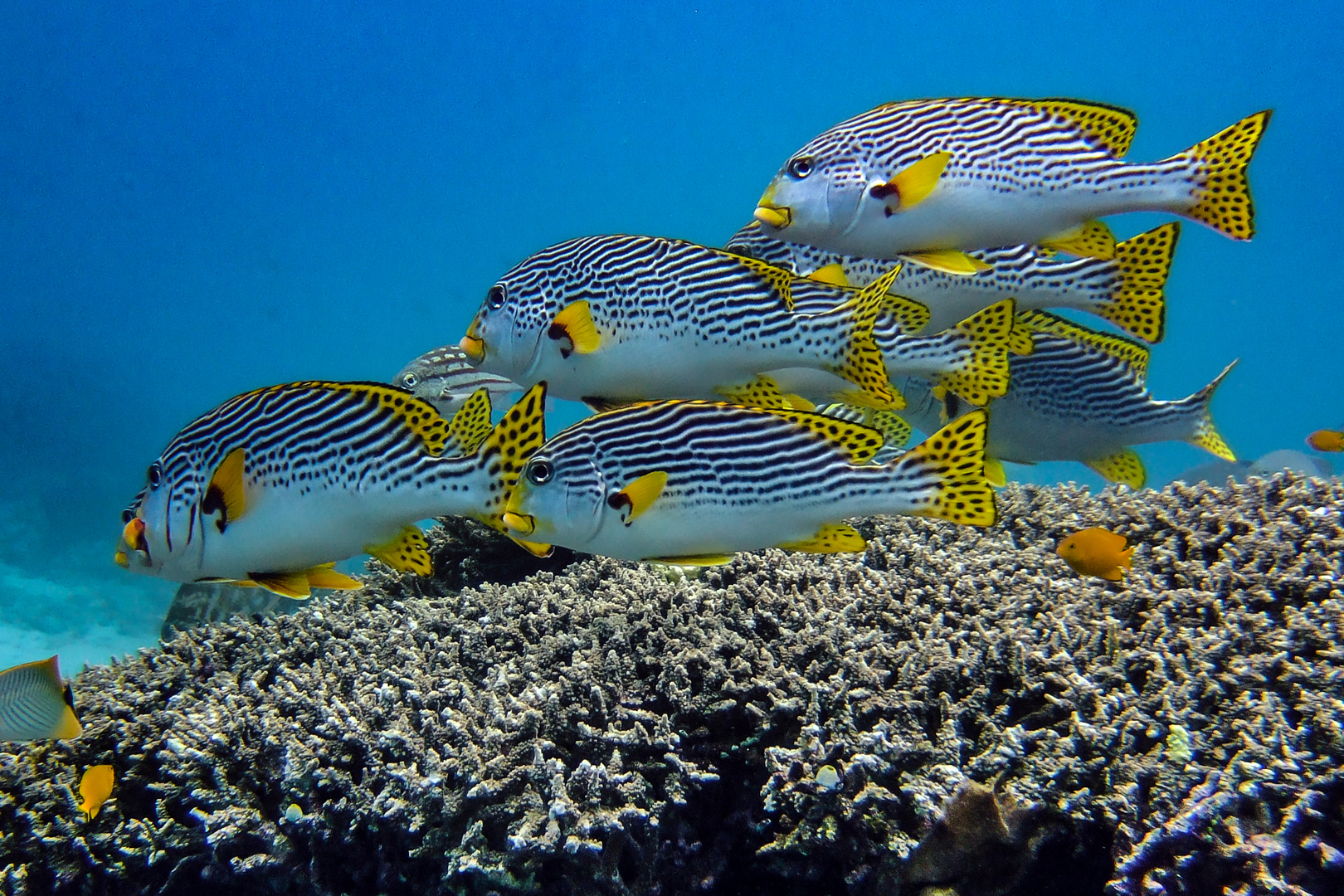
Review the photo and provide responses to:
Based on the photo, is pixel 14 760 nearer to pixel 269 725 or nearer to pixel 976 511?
pixel 269 725

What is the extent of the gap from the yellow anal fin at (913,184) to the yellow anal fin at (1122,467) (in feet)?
8.93

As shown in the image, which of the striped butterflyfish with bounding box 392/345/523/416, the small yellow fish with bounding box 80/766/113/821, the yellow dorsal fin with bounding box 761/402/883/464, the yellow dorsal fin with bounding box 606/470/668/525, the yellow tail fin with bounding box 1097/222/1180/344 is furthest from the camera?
the striped butterflyfish with bounding box 392/345/523/416

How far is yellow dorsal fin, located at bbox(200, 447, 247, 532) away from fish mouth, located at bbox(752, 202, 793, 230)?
2.36 meters

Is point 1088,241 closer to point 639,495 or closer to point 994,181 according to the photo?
point 994,181

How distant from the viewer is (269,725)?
10.9 ft

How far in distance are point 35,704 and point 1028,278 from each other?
220 inches

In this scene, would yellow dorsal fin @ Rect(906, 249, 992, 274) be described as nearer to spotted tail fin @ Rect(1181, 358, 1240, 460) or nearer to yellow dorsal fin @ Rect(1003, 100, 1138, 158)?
yellow dorsal fin @ Rect(1003, 100, 1138, 158)

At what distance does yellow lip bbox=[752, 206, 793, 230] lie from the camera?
3.23m

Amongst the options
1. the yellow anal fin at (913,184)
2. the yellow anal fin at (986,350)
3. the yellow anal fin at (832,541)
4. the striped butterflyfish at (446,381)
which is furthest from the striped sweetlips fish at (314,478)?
the striped butterflyfish at (446,381)

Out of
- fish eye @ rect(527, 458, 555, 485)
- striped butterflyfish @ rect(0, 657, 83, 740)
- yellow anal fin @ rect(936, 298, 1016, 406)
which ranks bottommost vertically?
striped butterflyfish @ rect(0, 657, 83, 740)

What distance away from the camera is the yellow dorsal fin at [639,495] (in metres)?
2.43

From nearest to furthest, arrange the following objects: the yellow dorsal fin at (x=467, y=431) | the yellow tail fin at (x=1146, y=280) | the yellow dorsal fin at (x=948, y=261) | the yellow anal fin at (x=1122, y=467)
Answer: the yellow dorsal fin at (x=467, y=431)
the yellow dorsal fin at (x=948, y=261)
the yellow tail fin at (x=1146, y=280)
the yellow anal fin at (x=1122, y=467)

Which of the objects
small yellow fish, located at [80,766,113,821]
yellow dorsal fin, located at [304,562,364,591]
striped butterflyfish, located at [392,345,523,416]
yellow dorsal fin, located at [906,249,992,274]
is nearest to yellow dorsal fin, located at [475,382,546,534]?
yellow dorsal fin, located at [304,562,364,591]

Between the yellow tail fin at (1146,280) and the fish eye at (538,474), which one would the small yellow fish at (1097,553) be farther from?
the fish eye at (538,474)
